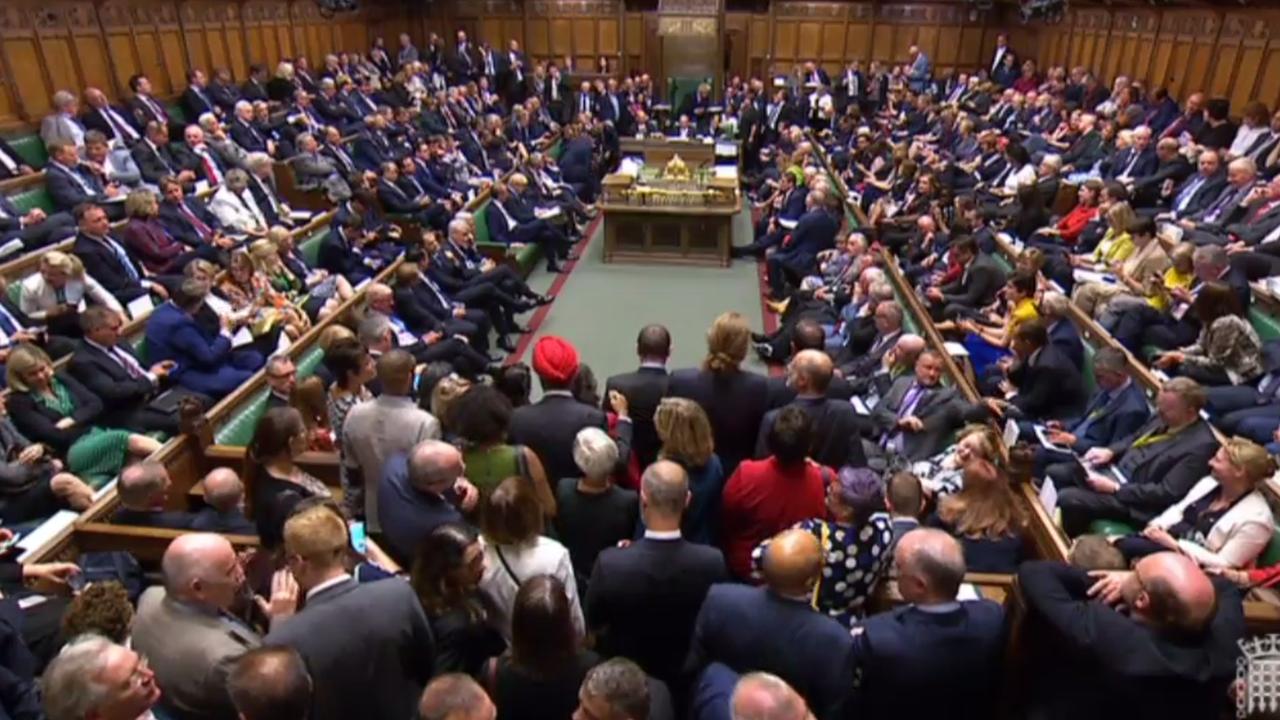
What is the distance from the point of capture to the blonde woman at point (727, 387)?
3535mm

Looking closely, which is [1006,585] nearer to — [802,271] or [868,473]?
[868,473]

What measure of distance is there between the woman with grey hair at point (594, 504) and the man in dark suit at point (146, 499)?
1374mm

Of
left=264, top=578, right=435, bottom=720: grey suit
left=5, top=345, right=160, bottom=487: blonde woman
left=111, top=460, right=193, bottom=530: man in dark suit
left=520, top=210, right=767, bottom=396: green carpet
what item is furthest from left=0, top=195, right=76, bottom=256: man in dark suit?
left=264, top=578, right=435, bottom=720: grey suit

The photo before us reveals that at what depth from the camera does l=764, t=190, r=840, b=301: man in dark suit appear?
25.9 feet

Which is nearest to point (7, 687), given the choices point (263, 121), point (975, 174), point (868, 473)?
point (868, 473)

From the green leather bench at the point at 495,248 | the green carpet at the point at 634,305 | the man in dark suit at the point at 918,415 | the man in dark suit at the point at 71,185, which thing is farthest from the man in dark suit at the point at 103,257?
the man in dark suit at the point at 918,415

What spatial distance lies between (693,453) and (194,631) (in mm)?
1546

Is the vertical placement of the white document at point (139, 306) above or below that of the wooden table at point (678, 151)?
above

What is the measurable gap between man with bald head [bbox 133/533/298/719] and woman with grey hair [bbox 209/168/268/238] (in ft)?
18.3

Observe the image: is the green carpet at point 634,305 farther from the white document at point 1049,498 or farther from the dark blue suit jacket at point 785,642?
the dark blue suit jacket at point 785,642

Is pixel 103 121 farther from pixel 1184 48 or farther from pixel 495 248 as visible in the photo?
pixel 1184 48

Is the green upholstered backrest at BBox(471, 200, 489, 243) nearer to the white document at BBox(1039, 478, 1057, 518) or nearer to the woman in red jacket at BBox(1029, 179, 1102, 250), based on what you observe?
the woman in red jacket at BBox(1029, 179, 1102, 250)

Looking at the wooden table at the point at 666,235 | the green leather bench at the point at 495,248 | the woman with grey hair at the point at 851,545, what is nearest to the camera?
the woman with grey hair at the point at 851,545

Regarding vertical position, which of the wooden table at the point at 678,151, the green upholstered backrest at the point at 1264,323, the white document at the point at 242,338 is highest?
the green upholstered backrest at the point at 1264,323
